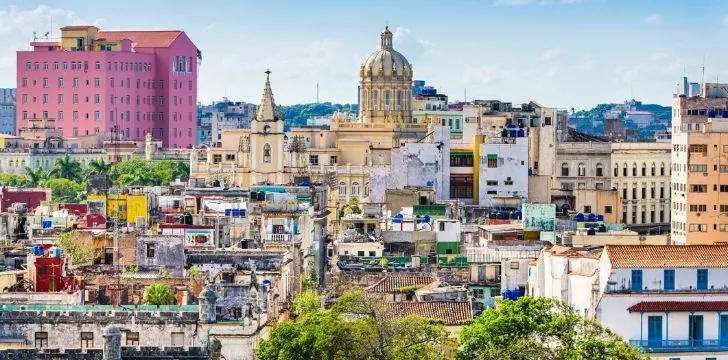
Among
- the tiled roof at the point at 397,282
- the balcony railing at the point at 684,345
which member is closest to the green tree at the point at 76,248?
the tiled roof at the point at 397,282

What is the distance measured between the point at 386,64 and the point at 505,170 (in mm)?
→ 32997

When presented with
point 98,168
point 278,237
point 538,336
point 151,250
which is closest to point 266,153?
point 98,168

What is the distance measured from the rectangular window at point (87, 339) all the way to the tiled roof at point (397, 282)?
650 inches

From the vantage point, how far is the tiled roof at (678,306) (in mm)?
69562

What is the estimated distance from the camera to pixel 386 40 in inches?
6959

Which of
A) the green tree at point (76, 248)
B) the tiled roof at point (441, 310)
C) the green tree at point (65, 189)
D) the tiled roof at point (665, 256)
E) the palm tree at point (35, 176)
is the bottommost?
the tiled roof at point (441, 310)

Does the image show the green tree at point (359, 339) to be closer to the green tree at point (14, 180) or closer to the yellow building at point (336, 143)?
the yellow building at point (336, 143)

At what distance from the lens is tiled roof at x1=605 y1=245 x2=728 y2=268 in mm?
70125

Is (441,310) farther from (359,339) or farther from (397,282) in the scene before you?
(397,282)

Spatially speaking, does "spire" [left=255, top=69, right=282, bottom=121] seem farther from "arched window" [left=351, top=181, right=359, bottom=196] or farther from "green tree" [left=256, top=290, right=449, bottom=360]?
"green tree" [left=256, top=290, right=449, bottom=360]

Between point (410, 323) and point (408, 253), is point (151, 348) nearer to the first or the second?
point (410, 323)

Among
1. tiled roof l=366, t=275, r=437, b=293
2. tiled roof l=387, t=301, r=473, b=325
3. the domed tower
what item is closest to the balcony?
tiled roof l=366, t=275, r=437, b=293

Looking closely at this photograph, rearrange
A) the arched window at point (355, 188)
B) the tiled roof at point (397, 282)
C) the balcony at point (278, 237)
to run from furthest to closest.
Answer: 1. the arched window at point (355, 188)
2. the balcony at point (278, 237)
3. the tiled roof at point (397, 282)

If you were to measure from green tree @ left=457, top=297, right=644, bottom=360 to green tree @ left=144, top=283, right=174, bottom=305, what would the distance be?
1533 centimetres
